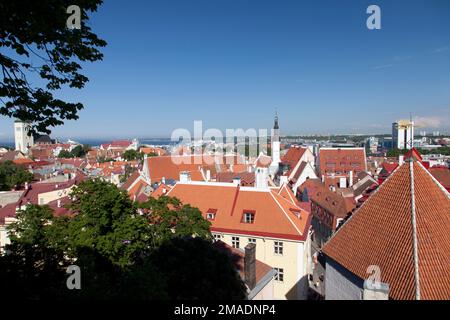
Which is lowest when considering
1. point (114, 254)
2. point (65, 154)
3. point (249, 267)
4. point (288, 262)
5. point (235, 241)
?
point (288, 262)

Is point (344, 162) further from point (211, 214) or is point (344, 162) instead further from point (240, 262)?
point (240, 262)

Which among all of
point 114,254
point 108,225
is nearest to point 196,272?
point 114,254

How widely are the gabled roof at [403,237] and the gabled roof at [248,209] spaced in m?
6.97

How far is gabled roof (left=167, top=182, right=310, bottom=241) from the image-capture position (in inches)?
816

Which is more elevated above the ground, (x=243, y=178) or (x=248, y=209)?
(x=243, y=178)

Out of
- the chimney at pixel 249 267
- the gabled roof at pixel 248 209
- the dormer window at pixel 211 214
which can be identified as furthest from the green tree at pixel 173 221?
the dormer window at pixel 211 214

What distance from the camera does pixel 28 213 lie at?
12383 mm

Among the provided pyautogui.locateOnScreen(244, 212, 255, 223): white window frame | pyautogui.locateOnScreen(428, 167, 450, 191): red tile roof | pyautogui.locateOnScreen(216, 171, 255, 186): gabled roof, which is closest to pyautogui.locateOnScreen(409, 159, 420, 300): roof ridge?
pyautogui.locateOnScreen(244, 212, 255, 223): white window frame

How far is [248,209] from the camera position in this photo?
22.2 m

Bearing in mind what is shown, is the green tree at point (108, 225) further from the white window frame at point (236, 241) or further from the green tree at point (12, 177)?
the green tree at point (12, 177)

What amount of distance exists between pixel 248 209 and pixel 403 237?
39.6ft

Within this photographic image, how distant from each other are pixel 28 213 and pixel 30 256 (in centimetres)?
291
